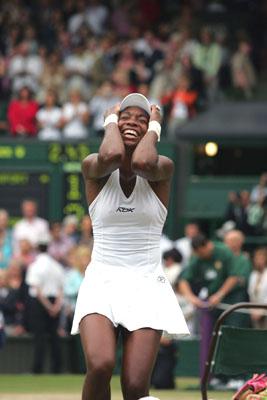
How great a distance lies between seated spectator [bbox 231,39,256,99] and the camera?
23688 millimetres

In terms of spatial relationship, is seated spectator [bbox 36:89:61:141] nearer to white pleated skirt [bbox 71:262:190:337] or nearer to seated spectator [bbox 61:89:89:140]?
seated spectator [bbox 61:89:89:140]

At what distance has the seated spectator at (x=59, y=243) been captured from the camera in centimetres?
2116

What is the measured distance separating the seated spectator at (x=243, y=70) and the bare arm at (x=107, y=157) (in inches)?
605

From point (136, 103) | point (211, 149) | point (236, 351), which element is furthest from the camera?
point (211, 149)

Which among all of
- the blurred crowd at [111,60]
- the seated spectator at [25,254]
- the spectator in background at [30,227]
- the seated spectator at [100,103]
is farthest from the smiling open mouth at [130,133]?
the seated spectator at [100,103]

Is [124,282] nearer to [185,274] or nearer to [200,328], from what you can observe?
[185,274]

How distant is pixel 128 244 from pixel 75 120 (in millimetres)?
14325

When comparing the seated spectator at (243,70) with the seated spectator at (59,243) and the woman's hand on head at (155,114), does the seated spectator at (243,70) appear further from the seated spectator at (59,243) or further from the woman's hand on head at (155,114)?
the woman's hand on head at (155,114)

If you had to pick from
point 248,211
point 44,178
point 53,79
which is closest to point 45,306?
point 44,178

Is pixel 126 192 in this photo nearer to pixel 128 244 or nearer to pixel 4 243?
pixel 128 244

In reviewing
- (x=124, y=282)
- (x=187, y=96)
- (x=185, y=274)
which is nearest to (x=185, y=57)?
(x=187, y=96)

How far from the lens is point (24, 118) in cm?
2270

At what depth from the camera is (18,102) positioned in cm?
2297

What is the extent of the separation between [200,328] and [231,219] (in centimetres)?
290
